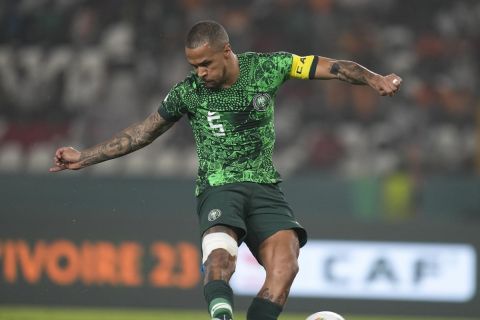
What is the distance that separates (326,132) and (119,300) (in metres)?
3.44

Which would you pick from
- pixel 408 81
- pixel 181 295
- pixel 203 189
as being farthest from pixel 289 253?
pixel 408 81

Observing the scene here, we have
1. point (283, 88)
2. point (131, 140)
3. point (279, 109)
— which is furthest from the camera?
point (283, 88)

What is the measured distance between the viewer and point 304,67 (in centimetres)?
684

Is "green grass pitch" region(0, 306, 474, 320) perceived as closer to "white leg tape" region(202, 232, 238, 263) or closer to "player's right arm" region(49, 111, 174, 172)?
"player's right arm" region(49, 111, 174, 172)

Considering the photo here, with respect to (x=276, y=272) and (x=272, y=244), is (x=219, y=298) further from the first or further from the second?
(x=272, y=244)

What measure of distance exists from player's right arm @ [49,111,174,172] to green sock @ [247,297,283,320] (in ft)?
4.58

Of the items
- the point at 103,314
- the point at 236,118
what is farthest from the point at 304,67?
the point at 103,314

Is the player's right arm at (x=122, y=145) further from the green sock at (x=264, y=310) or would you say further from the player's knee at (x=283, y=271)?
the green sock at (x=264, y=310)

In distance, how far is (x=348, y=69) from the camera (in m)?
6.70

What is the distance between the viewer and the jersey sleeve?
6852 millimetres

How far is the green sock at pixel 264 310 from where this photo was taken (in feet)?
20.8

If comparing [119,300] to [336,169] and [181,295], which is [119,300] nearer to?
[181,295]

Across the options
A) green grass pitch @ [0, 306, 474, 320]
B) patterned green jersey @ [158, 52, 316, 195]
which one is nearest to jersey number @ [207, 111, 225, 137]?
patterned green jersey @ [158, 52, 316, 195]

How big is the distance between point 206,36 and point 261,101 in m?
0.62
